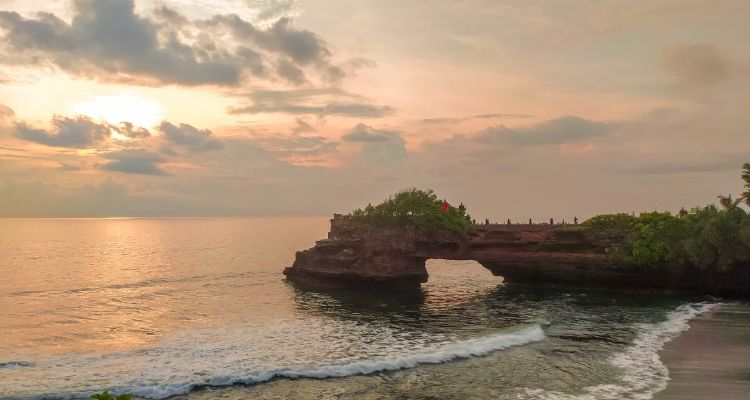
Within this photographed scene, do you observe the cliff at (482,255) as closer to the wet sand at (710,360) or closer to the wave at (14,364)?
the wet sand at (710,360)

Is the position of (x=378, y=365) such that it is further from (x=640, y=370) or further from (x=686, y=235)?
(x=686, y=235)

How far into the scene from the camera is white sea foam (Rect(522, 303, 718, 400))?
20.0m

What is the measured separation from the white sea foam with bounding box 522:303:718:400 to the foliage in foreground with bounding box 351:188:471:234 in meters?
23.3

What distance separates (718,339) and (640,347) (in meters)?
5.01

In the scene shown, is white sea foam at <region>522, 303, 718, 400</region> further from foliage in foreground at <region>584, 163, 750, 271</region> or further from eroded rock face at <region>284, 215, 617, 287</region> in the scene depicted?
eroded rock face at <region>284, 215, 617, 287</region>

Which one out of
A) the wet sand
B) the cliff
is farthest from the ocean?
the cliff

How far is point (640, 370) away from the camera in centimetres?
2344

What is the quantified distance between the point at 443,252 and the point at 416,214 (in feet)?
17.8

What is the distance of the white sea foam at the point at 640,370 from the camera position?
1998 centimetres

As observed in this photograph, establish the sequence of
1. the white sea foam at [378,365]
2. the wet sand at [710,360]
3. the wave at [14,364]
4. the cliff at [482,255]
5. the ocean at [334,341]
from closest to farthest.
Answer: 1. the wet sand at [710,360]
2. the white sea foam at [378,365]
3. the ocean at [334,341]
4. the wave at [14,364]
5. the cliff at [482,255]

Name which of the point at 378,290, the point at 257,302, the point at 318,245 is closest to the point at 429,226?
the point at 378,290

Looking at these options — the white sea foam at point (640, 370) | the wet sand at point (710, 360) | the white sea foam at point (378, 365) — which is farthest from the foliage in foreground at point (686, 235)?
the white sea foam at point (378, 365)

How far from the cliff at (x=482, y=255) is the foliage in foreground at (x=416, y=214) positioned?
2.63ft

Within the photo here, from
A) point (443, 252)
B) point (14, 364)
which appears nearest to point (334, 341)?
point (14, 364)
